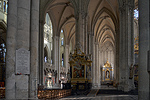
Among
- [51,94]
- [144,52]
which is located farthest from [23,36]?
[51,94]

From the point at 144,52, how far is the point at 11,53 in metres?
4.99

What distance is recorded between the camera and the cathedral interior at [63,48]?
8.40 metres

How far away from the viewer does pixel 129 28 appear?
75.6ft

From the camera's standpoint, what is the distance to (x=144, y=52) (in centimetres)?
789

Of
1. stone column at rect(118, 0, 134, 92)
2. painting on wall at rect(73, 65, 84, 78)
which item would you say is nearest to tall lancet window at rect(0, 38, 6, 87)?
painting on wall at rect(73, 65, 84, 78)

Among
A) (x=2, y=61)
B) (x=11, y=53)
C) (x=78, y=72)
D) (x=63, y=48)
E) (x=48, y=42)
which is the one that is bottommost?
(x=78, y=72)

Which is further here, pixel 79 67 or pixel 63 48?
pixel 63 48

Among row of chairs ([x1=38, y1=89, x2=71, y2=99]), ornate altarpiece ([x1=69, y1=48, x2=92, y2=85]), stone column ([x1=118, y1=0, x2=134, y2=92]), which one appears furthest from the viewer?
ornate altarpiece ([x1=69, y1=48, x2=92, y2=85])

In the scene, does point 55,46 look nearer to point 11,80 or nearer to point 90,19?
point 90,19

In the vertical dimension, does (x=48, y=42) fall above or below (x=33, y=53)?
above

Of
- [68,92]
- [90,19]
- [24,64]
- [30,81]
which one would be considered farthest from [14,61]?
[90,19]

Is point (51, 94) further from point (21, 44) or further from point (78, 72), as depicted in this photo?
point (78, 72)

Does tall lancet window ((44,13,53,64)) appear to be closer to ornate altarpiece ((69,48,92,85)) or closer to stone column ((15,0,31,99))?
ornate altarpiece ((69,48,92,85))

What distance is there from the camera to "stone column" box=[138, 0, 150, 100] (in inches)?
303
